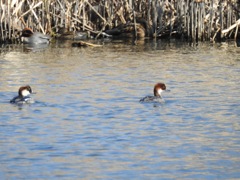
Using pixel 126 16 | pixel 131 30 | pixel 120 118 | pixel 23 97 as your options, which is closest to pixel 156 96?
pixel 120 118

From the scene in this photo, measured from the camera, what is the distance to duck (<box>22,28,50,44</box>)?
83.7 ft

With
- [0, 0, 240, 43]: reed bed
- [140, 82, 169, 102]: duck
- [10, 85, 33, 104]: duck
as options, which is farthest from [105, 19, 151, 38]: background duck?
[10, 85, 33, 104]: duck

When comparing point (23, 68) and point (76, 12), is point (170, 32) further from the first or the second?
point (23, 68)

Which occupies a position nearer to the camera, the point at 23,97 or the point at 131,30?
the point at 23,97

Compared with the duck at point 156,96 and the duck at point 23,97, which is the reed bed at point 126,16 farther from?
the duck at point 156,96

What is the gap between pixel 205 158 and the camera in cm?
1059

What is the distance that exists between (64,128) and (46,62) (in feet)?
29.3

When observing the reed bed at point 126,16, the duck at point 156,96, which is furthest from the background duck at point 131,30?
the duck at point 156,96

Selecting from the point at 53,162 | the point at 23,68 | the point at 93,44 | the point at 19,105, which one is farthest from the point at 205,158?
the point at 93,44

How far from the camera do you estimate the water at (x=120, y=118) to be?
10.2m

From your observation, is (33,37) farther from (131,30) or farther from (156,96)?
(156,96)

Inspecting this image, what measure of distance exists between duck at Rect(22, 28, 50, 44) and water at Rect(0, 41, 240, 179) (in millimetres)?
2908

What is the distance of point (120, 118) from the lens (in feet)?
43.8

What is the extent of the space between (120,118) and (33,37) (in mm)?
12633
